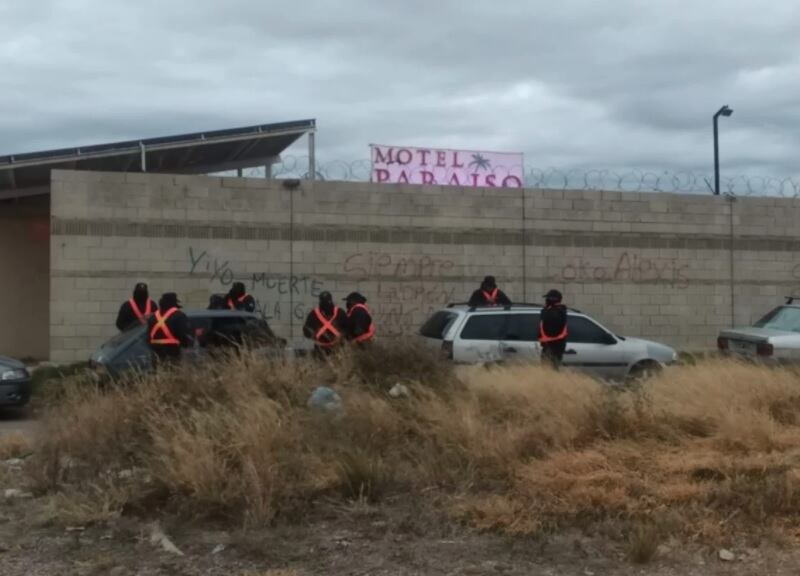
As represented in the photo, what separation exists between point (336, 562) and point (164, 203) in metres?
13.9

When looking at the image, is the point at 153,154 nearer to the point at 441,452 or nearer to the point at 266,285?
the point at 266,285

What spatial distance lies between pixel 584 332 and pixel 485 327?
1718 mm

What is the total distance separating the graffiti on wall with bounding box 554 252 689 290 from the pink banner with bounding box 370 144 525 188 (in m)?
2.29

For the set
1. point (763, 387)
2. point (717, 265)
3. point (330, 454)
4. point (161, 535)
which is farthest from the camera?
point (717, 265)

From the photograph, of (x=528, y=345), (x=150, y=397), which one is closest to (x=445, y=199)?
(x=528, y=345)

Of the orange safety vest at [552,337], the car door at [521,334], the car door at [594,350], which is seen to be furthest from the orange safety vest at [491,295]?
the orange safety vest at [552,337]

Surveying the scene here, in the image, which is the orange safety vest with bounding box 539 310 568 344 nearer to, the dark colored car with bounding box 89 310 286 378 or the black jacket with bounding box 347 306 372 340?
the black jacket with bounding box 347 306 372 340

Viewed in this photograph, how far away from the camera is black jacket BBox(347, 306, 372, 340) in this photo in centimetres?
1249

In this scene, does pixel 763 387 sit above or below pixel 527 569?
above

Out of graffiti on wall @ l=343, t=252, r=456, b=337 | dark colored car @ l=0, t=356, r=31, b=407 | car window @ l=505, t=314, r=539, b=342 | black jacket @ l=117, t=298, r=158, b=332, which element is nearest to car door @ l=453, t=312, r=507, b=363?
car window @ l=505, t=314, r=539, b=342

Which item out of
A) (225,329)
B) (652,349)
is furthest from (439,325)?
(652,349)

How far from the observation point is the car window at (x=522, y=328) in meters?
14.2

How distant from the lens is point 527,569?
5754mm

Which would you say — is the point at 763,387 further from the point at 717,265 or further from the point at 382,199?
the point at 717,265
